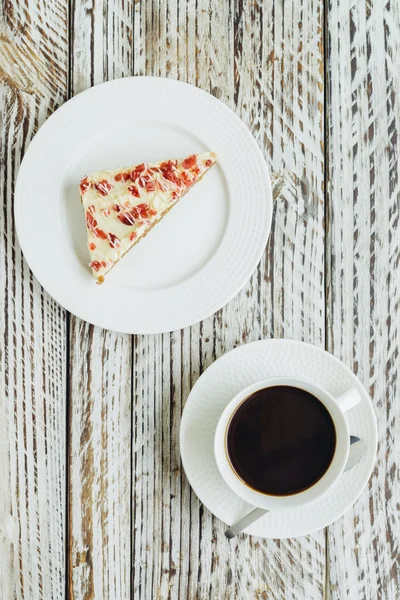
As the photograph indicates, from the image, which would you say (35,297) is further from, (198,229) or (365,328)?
(365,328)

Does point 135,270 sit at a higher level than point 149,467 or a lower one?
higher

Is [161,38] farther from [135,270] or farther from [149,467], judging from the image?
[149,467]

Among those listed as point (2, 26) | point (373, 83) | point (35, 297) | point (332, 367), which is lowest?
point (332, 367)

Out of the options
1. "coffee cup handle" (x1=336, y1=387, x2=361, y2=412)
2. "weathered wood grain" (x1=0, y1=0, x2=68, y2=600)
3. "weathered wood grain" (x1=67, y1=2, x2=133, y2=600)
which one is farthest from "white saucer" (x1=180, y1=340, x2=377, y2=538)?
"weathered wood grain" (x1=0, y1=0, x2=68, y2=600)

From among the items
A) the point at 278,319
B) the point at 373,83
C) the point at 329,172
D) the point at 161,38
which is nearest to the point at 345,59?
the point at 373,83

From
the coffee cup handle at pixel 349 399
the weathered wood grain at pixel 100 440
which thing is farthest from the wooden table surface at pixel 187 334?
the coffee cup handle at pixel 349 399

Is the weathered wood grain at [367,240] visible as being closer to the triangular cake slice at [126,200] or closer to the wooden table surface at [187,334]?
the wooden table surface at [187,334]
